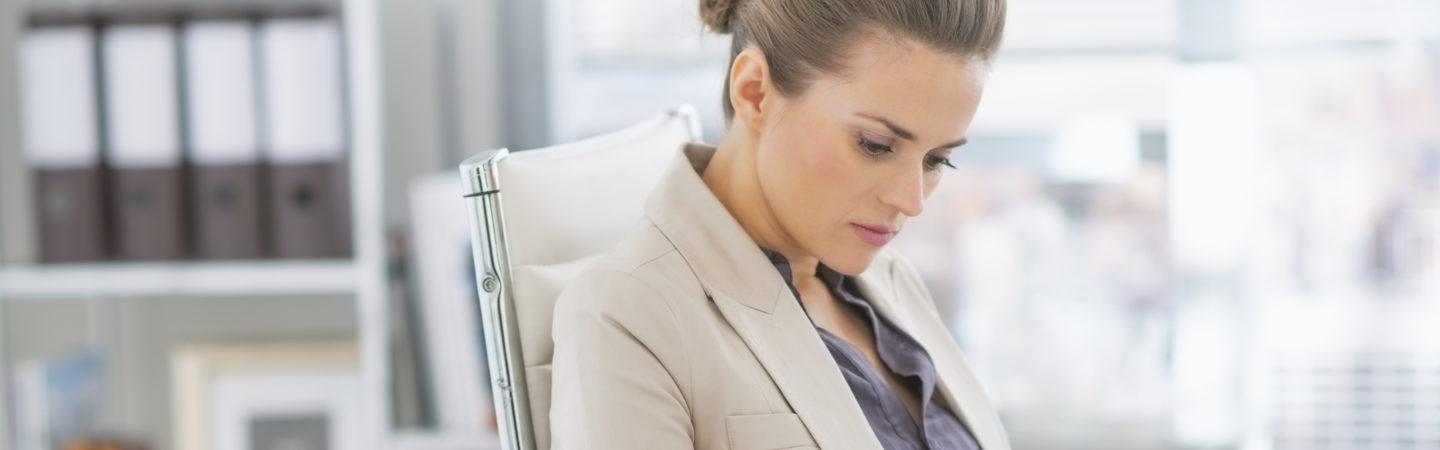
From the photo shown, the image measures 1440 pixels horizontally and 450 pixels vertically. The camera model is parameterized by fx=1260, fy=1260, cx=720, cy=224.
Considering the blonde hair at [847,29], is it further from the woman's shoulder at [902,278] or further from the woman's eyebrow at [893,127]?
the woman's shoulder at [902,278]

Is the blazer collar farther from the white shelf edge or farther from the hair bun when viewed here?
the white shelf edge

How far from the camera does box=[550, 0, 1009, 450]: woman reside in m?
0.95

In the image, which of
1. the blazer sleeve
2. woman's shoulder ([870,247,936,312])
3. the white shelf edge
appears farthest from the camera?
the white shelf edge

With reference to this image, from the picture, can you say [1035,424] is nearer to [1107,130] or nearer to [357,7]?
[1107,130]

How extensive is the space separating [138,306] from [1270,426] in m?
2.13

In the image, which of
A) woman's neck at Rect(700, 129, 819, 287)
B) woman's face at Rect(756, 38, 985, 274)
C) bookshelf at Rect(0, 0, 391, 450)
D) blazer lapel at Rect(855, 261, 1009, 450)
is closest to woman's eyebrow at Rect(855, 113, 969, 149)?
woman's face at Rect(756, 38, 985, 274)

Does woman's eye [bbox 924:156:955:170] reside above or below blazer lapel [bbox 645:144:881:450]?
above

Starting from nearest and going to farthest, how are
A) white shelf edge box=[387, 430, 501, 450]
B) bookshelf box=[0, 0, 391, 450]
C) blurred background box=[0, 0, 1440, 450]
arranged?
bookshelf box=[0, 0, 391, 450] < white shelf edge box=[387, 430, 501, 450] < blurred background box=[0, 0, 1440, 450]

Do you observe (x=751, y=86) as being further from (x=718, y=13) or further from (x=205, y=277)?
(x=205, y=277)

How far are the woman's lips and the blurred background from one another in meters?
1.13

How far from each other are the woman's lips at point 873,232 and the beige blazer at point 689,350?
79mm

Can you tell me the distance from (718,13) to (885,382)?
14.5 inches

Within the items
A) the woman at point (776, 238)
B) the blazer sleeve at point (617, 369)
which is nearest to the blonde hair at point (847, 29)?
the woman at point (776, 238)

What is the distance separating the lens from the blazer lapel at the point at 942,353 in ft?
4.03
